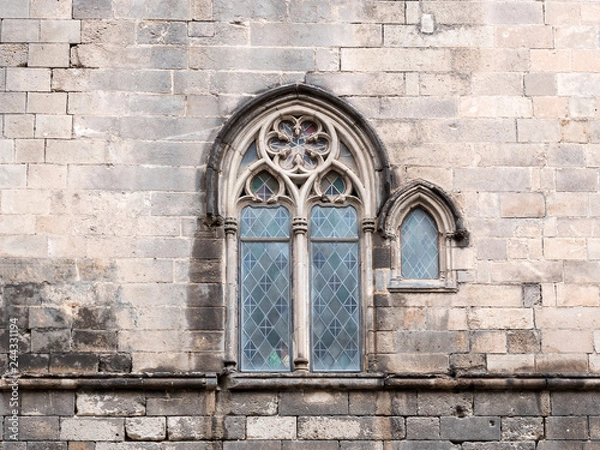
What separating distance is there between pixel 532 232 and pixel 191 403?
331cm

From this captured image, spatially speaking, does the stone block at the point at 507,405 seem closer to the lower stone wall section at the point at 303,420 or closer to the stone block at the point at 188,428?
the lower stone wall section at the point at 303,420

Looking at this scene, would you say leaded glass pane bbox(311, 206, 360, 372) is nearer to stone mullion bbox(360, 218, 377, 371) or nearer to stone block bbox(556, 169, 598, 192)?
stone mullion bbox(360, 218, 377, 371)

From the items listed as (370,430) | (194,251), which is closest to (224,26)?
(194,251)

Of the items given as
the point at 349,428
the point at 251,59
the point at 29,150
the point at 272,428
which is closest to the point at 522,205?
the point at 349,428

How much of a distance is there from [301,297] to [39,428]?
96.6 inches

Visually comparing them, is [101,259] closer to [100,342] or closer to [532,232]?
[100,342]

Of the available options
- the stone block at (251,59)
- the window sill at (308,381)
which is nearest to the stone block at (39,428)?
the window sill at (308,381)

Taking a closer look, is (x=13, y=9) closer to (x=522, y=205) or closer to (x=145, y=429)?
(x=145, y=429)

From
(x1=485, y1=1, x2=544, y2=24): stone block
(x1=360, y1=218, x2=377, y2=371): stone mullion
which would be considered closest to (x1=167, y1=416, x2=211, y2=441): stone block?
(x1=360, y1=218, x2=377, y2=371): stone mullion

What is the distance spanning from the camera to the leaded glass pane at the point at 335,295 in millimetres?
10359

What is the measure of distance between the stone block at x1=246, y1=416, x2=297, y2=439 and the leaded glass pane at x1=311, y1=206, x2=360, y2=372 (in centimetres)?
58

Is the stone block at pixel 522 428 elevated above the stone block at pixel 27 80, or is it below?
below

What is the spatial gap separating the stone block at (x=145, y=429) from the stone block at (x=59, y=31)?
3440 mm

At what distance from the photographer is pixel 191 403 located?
1001 centimetres
